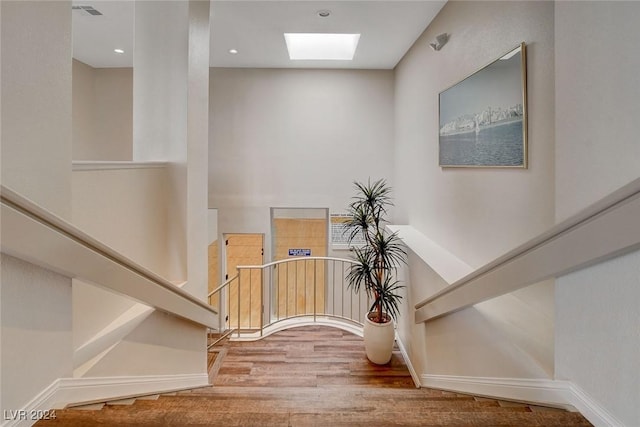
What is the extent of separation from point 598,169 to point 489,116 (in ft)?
5.23

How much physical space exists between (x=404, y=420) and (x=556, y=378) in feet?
1.96

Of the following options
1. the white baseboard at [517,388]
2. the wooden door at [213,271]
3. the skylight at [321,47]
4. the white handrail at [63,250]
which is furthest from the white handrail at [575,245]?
the wooden door at [213,271]

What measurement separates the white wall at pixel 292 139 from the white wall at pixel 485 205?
5.15 feet

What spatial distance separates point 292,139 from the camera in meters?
6.11

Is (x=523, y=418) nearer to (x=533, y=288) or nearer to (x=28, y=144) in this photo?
(x=533, y=288)

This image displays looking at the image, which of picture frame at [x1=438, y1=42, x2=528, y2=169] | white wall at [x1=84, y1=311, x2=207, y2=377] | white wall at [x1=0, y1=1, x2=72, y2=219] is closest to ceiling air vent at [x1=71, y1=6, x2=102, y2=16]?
white wall at [x1=0, y1=1, x2=72, y2=219]

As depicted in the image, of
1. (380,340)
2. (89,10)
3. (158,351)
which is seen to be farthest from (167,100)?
(380,340)

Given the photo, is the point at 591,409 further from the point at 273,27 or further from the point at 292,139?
the point at 292,139

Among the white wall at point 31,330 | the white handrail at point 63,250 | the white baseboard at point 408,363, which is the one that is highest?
the white handrail at point 63,250

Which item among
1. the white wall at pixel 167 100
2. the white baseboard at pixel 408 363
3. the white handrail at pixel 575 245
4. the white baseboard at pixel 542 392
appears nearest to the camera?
the white handrail at pixel 575 245

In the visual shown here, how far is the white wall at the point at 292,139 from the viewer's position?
6043mm

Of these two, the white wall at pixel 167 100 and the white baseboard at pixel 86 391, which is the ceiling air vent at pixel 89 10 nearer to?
the white wall at pixel 167 100

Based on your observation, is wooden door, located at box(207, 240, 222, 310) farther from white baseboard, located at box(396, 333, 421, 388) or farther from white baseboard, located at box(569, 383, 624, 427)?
white baseboard, located at box(569, 383, 624, 427)

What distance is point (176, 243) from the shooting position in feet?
9.13
